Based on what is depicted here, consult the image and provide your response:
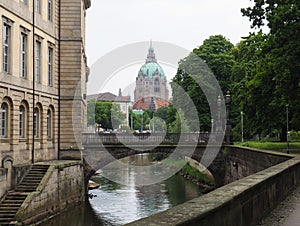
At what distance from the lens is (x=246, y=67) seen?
145ft

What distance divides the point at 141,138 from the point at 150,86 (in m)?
138

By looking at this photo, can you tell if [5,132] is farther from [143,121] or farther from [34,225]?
[143,121]

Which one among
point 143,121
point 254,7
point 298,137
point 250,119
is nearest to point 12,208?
point 254,7

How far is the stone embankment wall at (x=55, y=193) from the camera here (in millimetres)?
21391

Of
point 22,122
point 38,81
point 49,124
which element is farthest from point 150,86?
point 22,122

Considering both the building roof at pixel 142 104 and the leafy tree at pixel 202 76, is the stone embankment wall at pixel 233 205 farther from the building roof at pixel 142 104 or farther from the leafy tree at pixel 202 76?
the building roof at pixel 142 104

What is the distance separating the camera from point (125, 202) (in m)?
30.5

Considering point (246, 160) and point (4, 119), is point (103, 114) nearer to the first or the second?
point (246, 160)

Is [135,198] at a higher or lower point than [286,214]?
lower

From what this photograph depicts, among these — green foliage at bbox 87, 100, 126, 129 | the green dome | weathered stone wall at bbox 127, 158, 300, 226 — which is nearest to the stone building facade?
weathered stone wall at bbox 127, 158, 300, 226

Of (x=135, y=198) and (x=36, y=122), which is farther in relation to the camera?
(x=135, y=198)

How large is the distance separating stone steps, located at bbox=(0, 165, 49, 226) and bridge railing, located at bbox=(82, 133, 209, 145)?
8.11 m

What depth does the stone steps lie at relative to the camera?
66.8 ft

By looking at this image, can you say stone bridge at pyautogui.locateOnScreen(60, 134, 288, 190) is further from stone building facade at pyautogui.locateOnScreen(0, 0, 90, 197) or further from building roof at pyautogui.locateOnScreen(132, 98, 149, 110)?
building roof at pyautogui.locateOnScreen(132, 98, 149, 110)
